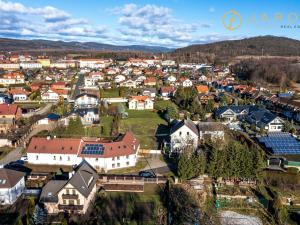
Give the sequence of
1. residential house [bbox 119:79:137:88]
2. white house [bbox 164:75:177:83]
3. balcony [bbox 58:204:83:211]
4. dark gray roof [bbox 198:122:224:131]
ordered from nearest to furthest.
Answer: balcony [bbox 58:204:83:211] < dark gray roof [bbox 198:122:224:131] < residential house [bbox 119:79:137:88] < white house [bbox 164:75:177:83]

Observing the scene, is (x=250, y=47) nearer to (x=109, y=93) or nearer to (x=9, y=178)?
(x=109, y=93)

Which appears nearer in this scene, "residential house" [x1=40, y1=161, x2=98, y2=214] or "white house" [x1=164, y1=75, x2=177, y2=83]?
"residential house" [x1=40, y1=161, x2=98, y2=214]

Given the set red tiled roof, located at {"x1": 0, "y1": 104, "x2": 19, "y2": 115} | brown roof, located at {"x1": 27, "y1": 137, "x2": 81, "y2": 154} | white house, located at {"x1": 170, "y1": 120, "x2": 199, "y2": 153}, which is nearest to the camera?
brown roof, located at {"x1": 27, "y1": 137, "x2": 81, "y2": 154}

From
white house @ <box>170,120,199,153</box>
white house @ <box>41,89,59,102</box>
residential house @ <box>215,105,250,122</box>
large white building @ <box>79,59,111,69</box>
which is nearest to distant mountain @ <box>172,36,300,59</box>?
large white building @ <box>79,59,111,69</box>

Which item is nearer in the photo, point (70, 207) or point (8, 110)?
point (70, 207)

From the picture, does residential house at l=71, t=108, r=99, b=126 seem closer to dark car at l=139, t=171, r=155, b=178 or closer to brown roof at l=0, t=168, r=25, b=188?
dark car at l=139, t=171, r=155, b=178

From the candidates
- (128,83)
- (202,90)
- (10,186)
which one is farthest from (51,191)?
(128,83)

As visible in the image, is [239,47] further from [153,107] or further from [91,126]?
[91,126]
